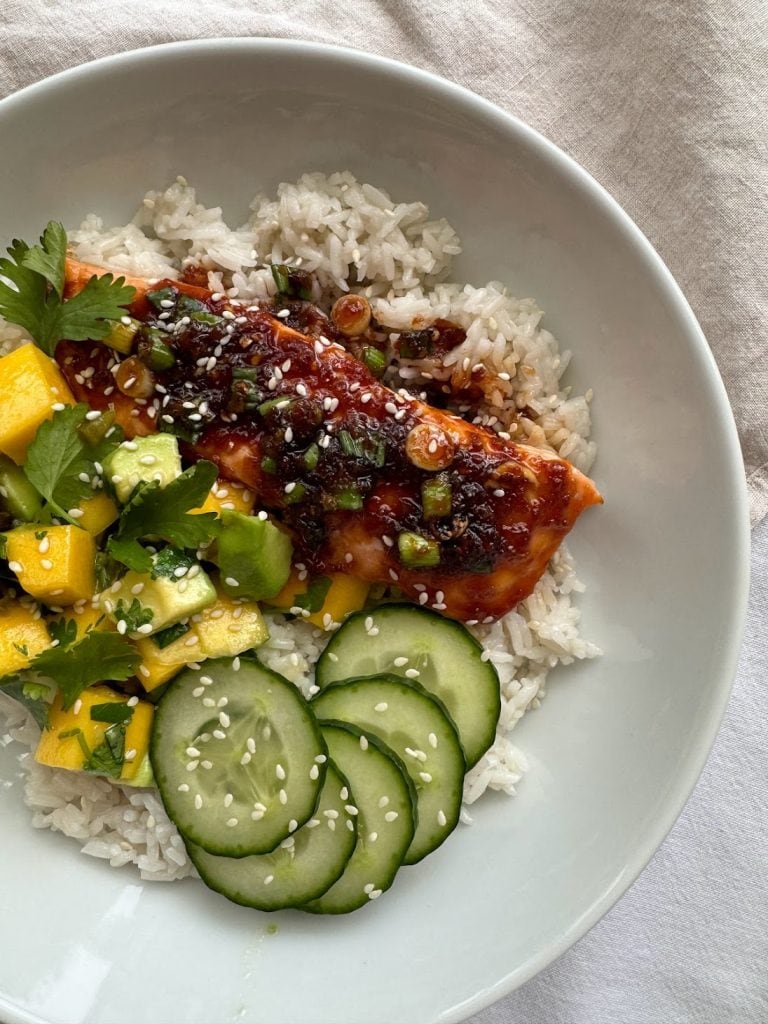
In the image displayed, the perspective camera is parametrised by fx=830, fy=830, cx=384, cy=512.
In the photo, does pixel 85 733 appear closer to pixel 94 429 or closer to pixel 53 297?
pixel 94 429

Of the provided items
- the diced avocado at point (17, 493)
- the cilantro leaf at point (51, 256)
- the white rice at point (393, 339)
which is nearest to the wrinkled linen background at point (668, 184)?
the white rice at point (393, 339)

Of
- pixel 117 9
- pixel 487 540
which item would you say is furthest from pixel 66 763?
pixel 117 9

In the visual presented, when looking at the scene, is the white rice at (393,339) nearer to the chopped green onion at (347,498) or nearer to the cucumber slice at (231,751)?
the cucumber slice at (231,751)

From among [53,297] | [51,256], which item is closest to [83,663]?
[53,297]

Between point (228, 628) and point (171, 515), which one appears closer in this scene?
point (171, 515)

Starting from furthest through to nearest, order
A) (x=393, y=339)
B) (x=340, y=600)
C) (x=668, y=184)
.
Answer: (x=668, y=184) < (x=393, y=339) < (x=340, y=600)

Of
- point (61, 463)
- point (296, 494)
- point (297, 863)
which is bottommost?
point (297, 863)
